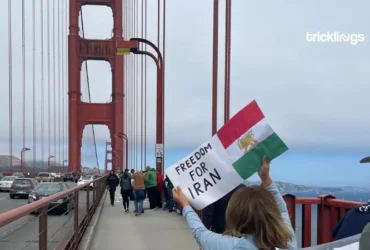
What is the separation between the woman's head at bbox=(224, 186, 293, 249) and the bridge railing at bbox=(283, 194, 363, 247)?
300 centimetres

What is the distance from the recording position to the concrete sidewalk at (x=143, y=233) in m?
8.47

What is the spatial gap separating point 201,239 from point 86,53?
53334 mm

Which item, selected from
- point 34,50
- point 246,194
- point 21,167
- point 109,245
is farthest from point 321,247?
point 21,167

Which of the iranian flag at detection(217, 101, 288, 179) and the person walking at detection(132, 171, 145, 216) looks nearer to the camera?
the iranian flag at detection(217, 101, 288, 179)

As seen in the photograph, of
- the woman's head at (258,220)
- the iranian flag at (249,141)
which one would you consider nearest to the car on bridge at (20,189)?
the iranian flag at (249,141)

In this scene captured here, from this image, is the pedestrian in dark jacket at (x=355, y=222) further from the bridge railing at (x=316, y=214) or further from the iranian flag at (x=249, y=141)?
the bridge railing at (x=316, y=214)

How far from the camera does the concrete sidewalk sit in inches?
333

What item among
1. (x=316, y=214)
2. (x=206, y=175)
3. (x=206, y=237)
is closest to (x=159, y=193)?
(x=316, y=214)

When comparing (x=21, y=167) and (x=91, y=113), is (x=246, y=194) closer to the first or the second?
(x=91, y=113)

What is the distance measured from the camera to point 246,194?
211 centimetres

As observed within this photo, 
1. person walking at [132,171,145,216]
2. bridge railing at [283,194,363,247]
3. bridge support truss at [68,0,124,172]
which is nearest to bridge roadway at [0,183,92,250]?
bridge railing at [283,194,363,247]

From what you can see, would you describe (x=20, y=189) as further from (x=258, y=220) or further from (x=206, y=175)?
(x=258, y=220)

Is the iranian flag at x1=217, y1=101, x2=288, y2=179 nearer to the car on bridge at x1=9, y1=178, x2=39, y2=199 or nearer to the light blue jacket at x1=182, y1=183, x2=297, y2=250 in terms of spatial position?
the light blue jacket at x1=182, y1=183, x2=297, y2=250

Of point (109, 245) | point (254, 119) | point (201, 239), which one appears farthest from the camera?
point (109, 245)
